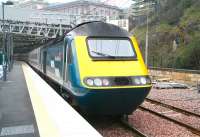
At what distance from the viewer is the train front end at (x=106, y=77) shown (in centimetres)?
1027

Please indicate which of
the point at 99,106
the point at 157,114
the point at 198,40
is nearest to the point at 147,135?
the point at 99,106

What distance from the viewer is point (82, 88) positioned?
404 inches

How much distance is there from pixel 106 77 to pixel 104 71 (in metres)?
0.19

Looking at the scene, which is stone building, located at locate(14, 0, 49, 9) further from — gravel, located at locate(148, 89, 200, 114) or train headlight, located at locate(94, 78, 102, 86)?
train headlight, located at locate(94, 78, 102, 86)

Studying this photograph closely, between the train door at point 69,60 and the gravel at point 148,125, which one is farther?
the train door at point 69,60

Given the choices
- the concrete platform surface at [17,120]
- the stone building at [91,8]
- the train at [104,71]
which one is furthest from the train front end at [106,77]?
the stone building at [91,8]

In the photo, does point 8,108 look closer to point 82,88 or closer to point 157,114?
point 82,88

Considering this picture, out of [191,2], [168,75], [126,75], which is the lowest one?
[168,75]

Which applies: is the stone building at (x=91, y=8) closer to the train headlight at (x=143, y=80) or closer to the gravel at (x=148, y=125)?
the gravel at (x=148, y=125)

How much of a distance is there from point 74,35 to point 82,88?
178 centimetres

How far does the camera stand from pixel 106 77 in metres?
10.4

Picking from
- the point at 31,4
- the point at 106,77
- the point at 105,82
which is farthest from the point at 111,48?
the point at 31,4

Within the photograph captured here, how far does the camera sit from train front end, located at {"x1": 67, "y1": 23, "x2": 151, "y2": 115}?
33.7 feet

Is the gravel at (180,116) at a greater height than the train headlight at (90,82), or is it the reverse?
the train headlight at (90,82)
